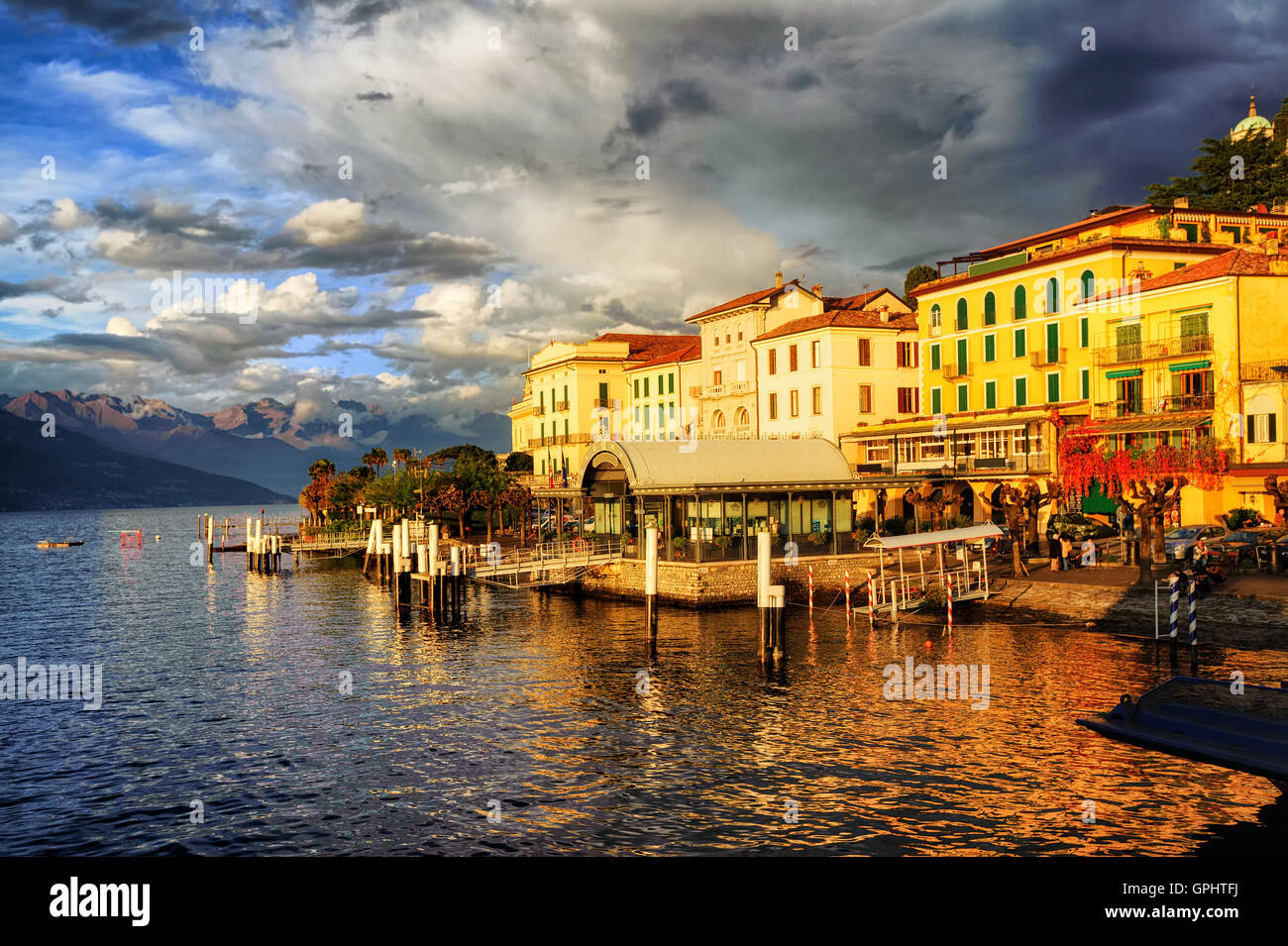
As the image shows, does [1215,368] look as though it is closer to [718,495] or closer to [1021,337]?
[1021,337]

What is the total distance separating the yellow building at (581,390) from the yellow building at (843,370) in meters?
26.0

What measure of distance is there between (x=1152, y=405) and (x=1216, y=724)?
43.5 metres

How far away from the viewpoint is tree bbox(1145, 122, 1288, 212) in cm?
7881

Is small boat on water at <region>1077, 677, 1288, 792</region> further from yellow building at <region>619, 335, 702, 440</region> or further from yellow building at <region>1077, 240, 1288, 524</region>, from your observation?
yellow building at <region>619, 335, 702, 440</region>

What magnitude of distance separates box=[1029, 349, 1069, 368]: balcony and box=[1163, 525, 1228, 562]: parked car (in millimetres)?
16530

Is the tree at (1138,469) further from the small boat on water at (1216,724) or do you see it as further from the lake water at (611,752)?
the small boat on water at (1216,724)

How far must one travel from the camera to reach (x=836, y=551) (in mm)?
51438

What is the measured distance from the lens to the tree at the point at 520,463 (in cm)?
11375

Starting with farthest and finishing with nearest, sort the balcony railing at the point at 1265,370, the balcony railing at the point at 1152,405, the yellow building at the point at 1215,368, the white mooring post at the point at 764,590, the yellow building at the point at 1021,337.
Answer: the yellow building at the point at 1021,337
the balcony railing at the point at 1152,405
the yellow building at the point at 1215,368
the balcony railing at the point at 1265,370
the white mooring post at the point at 764,590

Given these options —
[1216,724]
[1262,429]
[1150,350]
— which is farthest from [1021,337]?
[1216,724]

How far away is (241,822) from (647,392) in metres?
82.3


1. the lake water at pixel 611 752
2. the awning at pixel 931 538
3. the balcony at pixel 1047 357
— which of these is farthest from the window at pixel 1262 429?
the lake water at pixel 611 752

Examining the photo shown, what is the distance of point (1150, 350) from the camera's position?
5550cm
